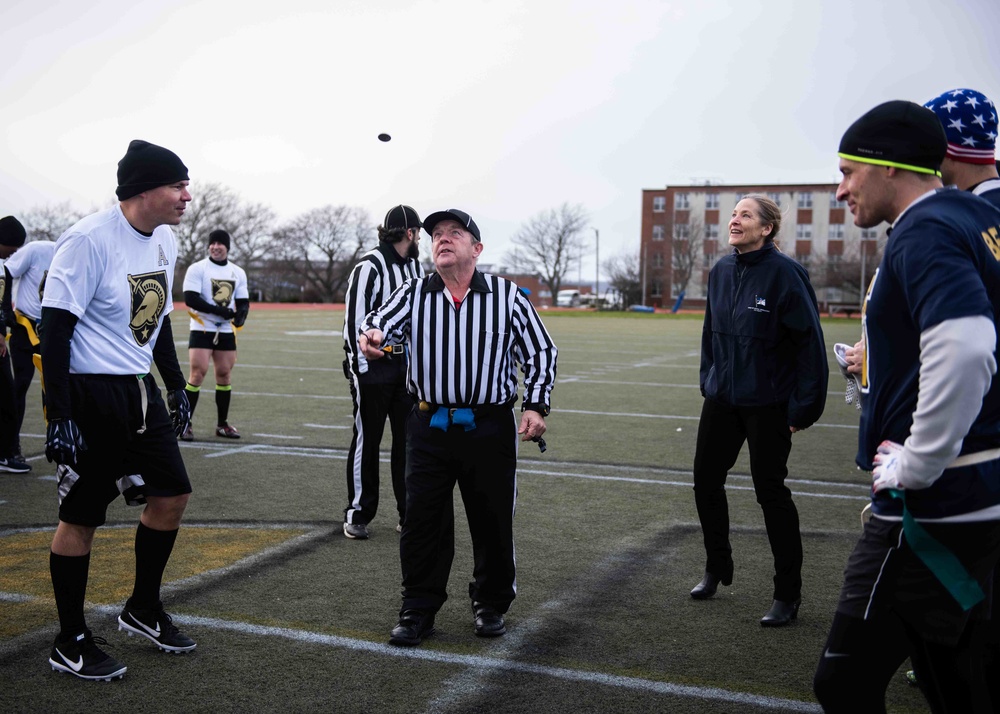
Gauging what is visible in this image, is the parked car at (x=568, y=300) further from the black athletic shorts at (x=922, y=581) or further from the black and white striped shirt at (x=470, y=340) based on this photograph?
the black athletic shorts at (x=922, y=581)

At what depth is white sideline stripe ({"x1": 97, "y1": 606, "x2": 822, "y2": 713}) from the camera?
12.3ft

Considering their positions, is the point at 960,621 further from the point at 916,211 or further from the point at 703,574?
the point at 703,574

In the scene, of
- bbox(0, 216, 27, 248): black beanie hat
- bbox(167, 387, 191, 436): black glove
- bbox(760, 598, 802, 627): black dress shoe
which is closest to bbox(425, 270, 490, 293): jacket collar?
bbox(167, 387, 191, 436): black glove

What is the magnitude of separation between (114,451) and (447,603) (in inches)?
73.6

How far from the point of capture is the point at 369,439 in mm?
6273

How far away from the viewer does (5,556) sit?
18.0 feet

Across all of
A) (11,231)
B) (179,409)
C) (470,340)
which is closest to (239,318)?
(11,231)

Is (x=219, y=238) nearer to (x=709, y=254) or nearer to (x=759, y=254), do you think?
(x=759, y=254)

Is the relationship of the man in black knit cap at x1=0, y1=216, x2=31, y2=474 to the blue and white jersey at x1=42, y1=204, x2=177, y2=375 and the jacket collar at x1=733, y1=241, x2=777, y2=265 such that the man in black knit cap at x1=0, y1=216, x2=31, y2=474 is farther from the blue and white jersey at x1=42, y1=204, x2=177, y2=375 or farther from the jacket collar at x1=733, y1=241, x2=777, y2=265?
the jacket collar at x1=733, y1=241, x2=777, y2=265

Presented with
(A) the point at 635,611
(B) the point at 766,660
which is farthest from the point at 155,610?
(B) the point at 766,660

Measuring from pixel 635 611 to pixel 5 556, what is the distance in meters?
3.58

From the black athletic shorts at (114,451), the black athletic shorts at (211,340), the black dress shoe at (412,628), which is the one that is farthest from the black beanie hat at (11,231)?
the black dress shoe at (412,628)

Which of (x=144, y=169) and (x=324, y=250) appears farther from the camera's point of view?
(x=324, y=250)

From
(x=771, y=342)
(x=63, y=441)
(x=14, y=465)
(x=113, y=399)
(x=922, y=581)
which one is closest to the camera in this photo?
(x=922, y=581)
